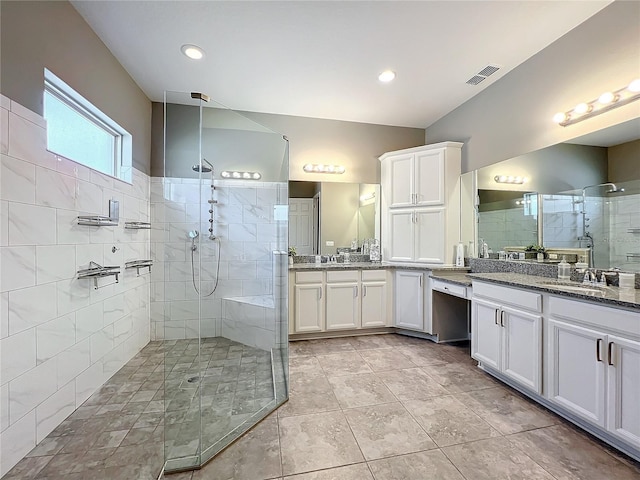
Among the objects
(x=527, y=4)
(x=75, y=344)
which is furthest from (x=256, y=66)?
(x=75, y=344)

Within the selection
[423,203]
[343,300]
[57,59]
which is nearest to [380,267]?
[343,300]

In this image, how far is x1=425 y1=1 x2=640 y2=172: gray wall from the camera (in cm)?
178

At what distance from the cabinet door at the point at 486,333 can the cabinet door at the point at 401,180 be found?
1.44 m

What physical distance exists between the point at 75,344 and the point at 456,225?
3618 mm

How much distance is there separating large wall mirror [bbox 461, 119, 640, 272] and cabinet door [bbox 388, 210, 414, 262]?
83 cm

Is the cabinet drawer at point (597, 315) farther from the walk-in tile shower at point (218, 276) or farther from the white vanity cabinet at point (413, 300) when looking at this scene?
the walk-in tile shower at point (218, 276)

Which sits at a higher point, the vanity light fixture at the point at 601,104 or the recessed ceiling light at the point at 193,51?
the recessed ceiling light at the point at 193,51

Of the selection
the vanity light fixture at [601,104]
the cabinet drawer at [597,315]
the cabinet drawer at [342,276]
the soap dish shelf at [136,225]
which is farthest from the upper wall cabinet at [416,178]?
the soap dish shelf at [136,225]

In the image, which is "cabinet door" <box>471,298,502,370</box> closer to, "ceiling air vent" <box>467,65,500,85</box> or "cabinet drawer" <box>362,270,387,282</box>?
"cabinet drawer" <box>362,270,387,282</box>

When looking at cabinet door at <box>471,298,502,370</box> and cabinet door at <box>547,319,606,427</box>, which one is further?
cabinet door at <box>471,298,502,370</box>

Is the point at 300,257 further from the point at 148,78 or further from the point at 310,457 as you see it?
the point at 148,78

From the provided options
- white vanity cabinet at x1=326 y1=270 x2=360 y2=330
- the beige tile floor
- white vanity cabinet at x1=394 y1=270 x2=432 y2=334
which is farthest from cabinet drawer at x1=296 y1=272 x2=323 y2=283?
the beige tile floor

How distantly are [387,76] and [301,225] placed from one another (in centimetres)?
187

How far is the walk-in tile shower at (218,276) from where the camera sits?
1608 mm
